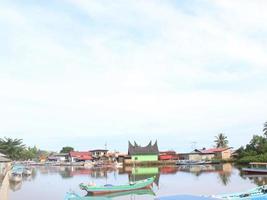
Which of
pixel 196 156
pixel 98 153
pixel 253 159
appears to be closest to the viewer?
pixel 253 159

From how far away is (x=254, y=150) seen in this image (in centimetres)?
7556

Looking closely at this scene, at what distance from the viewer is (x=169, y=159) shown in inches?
3836


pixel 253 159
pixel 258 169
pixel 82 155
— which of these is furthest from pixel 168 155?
pixel 258 169

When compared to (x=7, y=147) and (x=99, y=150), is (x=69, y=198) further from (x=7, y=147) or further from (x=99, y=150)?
(x=99, y=150)

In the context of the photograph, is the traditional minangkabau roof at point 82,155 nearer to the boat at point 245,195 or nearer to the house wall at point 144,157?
the house wall at point 144,157

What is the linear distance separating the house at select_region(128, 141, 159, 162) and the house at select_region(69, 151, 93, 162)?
16.6m

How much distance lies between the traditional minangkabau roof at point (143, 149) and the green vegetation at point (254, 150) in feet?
63.5

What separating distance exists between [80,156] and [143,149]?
68.1ft

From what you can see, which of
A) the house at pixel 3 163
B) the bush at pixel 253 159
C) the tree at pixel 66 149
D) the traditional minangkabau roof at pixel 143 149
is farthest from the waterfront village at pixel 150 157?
the house at pixel 3 163

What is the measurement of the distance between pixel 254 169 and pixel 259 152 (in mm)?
24959

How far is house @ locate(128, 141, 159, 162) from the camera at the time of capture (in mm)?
91000

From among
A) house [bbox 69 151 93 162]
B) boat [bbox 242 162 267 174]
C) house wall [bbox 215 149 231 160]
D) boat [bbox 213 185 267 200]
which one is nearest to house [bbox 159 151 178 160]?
house wall [bbox 215 149 231 160]

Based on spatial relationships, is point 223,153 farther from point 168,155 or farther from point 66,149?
point 66,149

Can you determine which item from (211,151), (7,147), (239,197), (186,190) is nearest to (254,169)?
(186,190)
